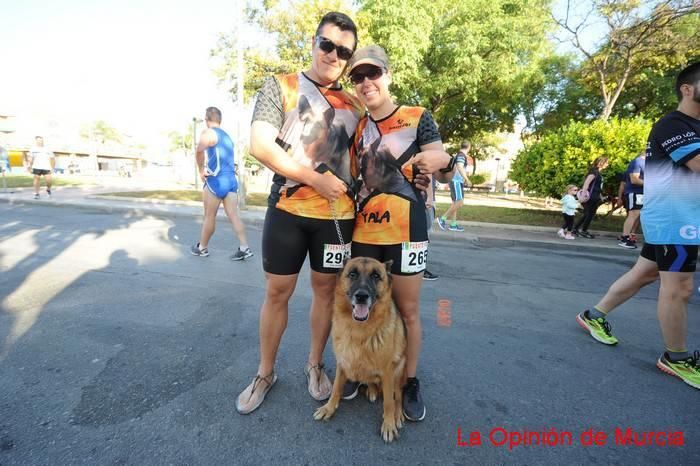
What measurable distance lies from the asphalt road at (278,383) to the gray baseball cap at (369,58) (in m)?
2.13

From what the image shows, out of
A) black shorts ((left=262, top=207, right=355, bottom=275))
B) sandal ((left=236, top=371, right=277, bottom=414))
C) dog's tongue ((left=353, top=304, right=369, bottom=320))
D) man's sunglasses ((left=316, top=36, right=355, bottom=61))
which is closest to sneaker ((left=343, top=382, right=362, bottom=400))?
sandal ((left=236, top=371, right=277, bottom=414))

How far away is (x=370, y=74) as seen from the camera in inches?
74.0

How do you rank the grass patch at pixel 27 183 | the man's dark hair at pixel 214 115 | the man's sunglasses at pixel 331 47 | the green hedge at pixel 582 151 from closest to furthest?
the man's sunglasses at pixel 331 47 < the man's dark hair at pixel 214 115 < the green hedge at pixel 582 151 < the grass patch at pixel 27 183

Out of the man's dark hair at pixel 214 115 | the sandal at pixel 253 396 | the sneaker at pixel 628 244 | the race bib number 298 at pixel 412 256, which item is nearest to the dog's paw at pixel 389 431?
the sandal at pixel 253 396

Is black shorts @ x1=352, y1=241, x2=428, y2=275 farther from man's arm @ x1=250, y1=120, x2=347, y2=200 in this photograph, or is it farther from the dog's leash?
man's arm @ x1=250, y1=120, x2=347, y2=200

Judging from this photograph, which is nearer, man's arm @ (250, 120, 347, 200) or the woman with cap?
man's arm @ (250, 120, 347, 200)

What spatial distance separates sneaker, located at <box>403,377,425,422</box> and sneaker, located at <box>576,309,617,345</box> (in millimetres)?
2144

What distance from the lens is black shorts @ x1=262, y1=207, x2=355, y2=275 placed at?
1962mm

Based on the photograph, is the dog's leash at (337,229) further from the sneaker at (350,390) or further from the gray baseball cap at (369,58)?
the sneaker at (350,390)

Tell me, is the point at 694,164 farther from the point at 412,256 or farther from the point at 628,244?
the point at 628,244

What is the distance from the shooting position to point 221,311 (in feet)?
11.6

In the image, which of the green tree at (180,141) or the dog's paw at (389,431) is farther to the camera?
the green tree at (180,141)

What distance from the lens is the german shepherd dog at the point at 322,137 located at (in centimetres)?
191

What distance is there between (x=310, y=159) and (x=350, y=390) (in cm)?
160
